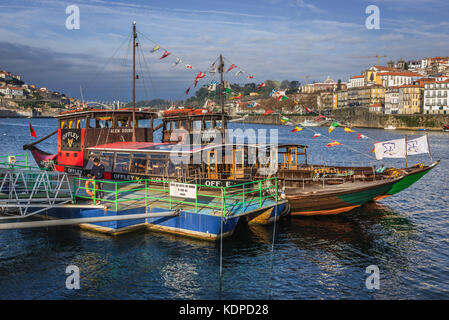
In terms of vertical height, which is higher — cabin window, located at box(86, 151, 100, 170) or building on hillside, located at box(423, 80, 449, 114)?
building on hillside, located at box(423, 80, 449, 114)

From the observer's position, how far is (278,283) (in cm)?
1362

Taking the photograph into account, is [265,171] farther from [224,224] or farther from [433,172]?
[433,172]

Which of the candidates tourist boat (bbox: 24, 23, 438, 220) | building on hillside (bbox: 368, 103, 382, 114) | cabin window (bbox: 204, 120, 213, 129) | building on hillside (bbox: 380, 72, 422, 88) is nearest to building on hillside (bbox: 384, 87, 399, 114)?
building on hillside (bbox: 368, 103, 382, 114)

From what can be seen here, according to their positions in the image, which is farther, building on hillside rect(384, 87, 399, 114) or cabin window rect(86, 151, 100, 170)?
building on hillside rect(384, 87, 399, 114)

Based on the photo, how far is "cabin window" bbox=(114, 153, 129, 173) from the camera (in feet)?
71.6

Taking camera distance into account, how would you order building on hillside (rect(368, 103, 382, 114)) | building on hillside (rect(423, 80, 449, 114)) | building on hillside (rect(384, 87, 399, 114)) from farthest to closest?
building on hillside (rect(368, 103, 382, 114)) → building on hillside (rect(384, 87, 399, 114)) → building on hillside (rect(423, 80, 449, 114))

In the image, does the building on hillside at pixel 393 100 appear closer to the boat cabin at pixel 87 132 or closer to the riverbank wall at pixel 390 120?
the riverbank wall at pixel 390 120

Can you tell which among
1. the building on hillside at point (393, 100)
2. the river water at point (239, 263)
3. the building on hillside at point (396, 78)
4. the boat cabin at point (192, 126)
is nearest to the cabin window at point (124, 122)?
the boat cabin at point (192, 126)

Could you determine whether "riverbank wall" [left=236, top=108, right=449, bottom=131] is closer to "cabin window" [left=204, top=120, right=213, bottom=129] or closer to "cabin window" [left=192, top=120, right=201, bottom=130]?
"cabin window" [left=204, top=120, right=213, bottom=129]

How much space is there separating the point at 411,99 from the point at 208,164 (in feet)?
476

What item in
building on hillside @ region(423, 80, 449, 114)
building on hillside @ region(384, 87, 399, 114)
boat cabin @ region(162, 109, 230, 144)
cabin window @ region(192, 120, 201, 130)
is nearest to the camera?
boat cabin @ region(162, 109, 230, 144)

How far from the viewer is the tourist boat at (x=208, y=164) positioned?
20.3 meters

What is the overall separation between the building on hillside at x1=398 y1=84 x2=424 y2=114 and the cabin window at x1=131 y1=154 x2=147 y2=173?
14454cm
